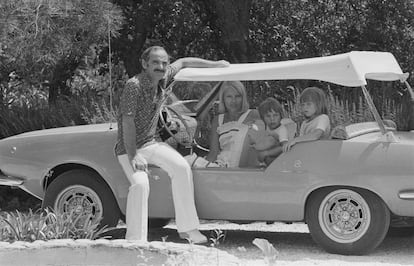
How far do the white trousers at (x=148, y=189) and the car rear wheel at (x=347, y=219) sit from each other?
3.30 ft

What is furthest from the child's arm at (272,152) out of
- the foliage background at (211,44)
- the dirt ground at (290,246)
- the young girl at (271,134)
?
the foliage background at (211,44)

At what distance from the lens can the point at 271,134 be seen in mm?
7453

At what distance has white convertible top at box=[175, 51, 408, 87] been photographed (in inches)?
270

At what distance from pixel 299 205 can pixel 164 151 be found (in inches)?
48.1

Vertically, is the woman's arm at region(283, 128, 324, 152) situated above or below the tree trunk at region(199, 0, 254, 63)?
below

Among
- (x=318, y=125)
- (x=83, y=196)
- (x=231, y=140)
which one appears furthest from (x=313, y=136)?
(x=83, y=196)

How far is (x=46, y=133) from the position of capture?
7.91m

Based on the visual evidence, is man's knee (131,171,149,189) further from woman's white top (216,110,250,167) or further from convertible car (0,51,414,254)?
woman's white top (216,110,250,167)

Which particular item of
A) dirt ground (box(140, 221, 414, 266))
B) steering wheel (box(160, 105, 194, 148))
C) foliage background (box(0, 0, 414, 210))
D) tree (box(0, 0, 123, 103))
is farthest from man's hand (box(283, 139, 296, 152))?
foliage background (box(0, 0, 414, 210))

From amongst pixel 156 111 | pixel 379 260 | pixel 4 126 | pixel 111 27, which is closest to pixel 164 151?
pixel 156 111

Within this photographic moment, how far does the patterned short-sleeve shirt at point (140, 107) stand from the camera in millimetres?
7113

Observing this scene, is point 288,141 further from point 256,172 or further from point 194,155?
point 194,155

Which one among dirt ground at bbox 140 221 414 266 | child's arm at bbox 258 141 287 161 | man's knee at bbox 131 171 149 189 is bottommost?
dirt ground at bbox 140 221 414 266

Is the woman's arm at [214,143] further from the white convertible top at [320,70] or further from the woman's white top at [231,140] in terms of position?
the white convertible top at [320,70]
